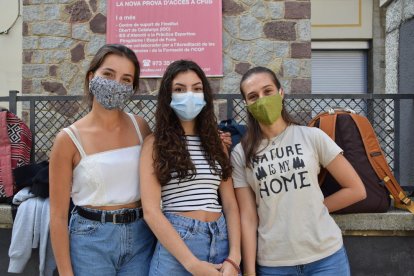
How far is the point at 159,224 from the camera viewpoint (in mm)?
1977

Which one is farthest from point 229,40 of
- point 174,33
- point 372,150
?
point 372,150

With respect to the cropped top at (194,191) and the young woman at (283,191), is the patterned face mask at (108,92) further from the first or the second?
the young woman at (283,191)

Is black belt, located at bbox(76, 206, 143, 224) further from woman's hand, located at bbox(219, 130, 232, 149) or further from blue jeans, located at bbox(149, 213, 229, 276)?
woman's hand, located at bbox(219, 130, 232, 149)

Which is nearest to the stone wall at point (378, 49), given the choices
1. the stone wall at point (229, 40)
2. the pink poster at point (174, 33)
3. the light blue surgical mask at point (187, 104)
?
the stone wall at point (229, 40)

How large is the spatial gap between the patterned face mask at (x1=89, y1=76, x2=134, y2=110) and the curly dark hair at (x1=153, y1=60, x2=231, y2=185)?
18cm

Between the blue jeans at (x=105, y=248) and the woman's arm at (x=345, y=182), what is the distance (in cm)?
95

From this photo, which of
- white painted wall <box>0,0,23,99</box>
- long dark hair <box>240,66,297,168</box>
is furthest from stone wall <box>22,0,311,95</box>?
white painted wall <box>0,0,23,99</box>

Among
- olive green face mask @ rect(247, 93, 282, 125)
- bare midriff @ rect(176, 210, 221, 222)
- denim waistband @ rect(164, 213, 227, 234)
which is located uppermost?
olive green face mask @ rect(247, 93, 282, 125)

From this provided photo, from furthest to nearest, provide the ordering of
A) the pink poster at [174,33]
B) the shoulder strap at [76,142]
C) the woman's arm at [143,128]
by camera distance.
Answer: the pink poster at [174,33]
the woman's arm at [143,128]
the shoulder strap at [76,142]

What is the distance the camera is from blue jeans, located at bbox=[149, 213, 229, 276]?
2.01 m

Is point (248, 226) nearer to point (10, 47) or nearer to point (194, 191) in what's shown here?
point (194, 191)

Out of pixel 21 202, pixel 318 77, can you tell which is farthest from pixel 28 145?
pixel 318 77

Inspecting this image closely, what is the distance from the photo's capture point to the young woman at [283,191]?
2094mm

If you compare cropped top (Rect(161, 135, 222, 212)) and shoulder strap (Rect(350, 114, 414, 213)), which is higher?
shoulder strap (Rect(350, 114, 414, 213))
